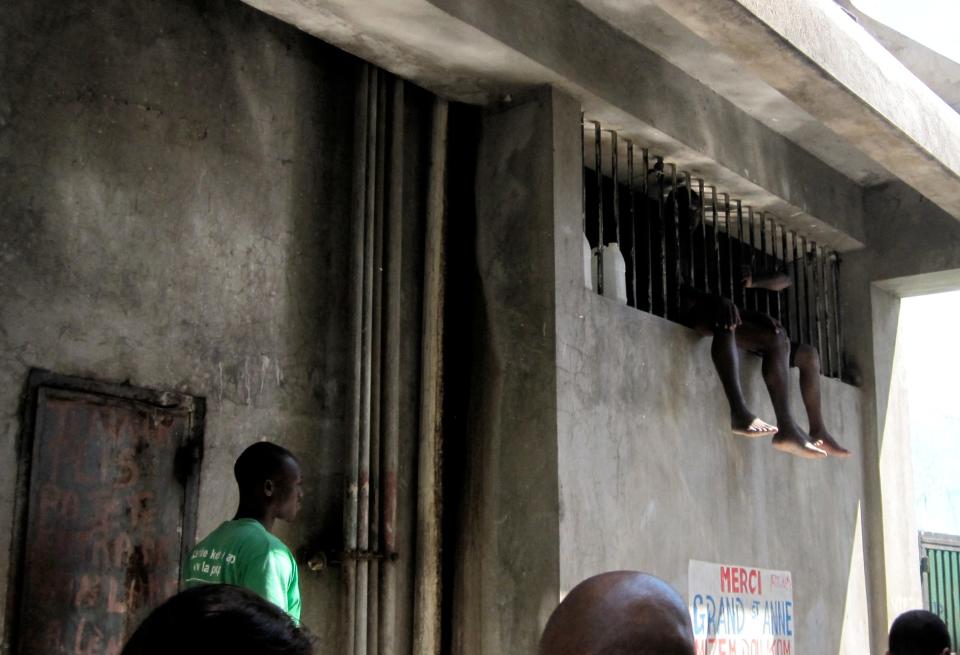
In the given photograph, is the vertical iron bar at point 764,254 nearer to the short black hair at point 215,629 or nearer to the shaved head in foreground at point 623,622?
the shaved head in foreground at point 623,622

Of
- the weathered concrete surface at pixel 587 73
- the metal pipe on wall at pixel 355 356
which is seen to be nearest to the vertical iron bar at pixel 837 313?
the weathered concrete surface at pixel 587 73

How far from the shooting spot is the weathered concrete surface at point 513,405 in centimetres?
473

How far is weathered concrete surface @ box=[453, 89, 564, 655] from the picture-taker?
186 inches

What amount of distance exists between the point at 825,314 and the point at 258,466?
15.3 feet

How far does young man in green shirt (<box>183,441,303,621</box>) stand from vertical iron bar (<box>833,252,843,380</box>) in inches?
179

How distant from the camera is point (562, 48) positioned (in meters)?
5.03

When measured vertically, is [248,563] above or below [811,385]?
below

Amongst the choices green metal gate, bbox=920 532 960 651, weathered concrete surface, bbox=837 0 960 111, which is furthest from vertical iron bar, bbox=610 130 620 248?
green metal gate, bbox=920 532 960 651

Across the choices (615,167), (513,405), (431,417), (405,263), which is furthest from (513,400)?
(615,167)

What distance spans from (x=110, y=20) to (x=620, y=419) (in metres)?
2.60

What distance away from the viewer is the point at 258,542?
351 centimetres

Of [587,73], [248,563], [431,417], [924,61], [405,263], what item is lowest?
[248,563]

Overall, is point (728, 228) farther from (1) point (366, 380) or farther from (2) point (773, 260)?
(1) point (366, 380)

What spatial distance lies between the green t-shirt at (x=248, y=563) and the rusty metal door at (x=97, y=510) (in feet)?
1.23
